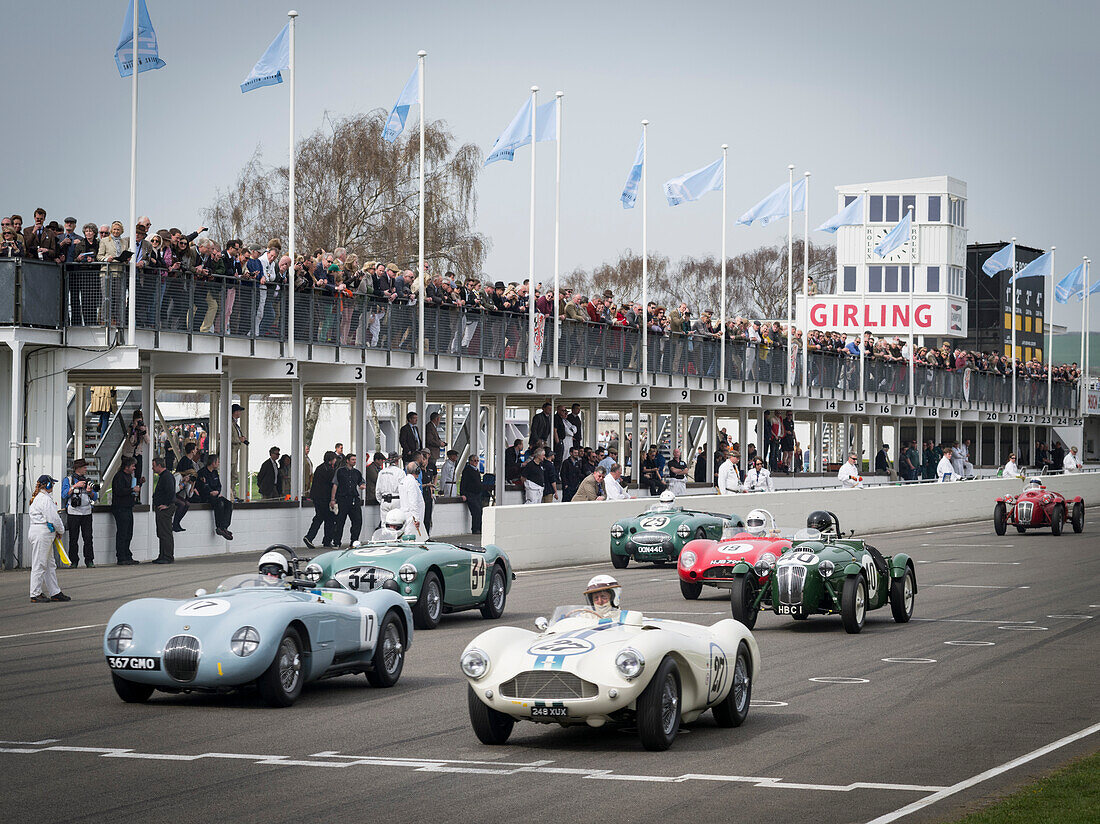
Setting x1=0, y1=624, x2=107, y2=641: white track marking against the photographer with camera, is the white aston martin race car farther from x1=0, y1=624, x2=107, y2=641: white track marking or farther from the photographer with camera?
the photographer with camera

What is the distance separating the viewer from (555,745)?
10641 millimetres

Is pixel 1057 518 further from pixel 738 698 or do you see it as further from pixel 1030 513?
pixel 738 698

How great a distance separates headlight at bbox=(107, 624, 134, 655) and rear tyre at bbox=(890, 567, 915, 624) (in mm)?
9683

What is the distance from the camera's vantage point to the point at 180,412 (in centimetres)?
4700

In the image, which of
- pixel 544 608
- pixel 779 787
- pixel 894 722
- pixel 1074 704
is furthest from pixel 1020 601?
pixel 779 787

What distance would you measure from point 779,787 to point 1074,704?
14.4ft

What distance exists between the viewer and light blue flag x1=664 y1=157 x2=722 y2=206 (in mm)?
40875

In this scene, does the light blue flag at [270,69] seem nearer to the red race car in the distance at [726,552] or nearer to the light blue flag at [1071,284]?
the red race car in the distance at [726,552]

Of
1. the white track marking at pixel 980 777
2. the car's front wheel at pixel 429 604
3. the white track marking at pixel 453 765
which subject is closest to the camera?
the white track marking at pixel 980 777

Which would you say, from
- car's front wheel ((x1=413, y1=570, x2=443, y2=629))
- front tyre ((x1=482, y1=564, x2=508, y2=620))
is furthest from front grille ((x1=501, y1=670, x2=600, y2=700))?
front tyre ((x1=482, y1=564, x2=508, y2=620))

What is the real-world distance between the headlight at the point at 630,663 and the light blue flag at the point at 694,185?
31.5 metres

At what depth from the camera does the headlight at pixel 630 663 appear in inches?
394

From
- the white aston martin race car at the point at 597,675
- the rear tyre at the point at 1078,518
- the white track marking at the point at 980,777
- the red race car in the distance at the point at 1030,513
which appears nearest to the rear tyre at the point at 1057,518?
the red race car in the distance at the point at 1030,513

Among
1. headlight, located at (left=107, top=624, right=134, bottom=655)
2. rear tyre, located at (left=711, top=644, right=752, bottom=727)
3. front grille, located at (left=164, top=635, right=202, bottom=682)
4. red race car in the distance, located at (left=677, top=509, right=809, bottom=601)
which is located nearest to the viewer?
rear tyre, located at (left=711, top=644, right=752, bottom=727)
